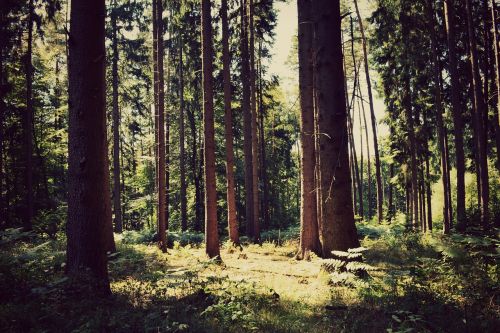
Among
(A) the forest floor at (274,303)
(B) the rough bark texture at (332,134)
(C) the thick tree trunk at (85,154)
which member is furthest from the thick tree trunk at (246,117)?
(C) the thick tree trunk at (85,154)

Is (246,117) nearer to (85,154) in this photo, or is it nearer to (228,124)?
(228,124)

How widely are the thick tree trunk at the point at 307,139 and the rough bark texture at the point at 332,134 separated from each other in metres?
4.46

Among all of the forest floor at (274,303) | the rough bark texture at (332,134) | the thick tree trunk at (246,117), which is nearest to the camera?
the forest floor at (274,303)

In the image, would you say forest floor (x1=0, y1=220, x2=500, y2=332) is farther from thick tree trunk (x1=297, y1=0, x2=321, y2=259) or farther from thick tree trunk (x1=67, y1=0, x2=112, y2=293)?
thick tree trunk (x1=297, y1=0, x2=321, y2=259)

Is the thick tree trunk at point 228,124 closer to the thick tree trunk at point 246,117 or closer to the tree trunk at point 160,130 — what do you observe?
the tree trunk at point 160,130

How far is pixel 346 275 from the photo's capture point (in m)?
5.16

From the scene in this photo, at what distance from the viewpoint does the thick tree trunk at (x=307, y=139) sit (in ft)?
34.8

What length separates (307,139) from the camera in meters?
10.6

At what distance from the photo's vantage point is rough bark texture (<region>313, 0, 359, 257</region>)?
595 centimetres

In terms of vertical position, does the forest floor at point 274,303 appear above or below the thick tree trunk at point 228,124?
below

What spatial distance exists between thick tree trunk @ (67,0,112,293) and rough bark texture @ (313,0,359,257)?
3844 millimetres

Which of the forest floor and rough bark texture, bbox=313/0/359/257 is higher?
rough bark texture, bbox=313/0/359/257

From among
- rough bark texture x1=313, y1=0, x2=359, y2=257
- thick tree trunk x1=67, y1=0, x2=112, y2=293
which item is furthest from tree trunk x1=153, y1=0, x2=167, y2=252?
rough bark texture x1=313, y1=0, x2=359, y2=257

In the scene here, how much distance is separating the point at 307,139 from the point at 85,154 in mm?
6998
